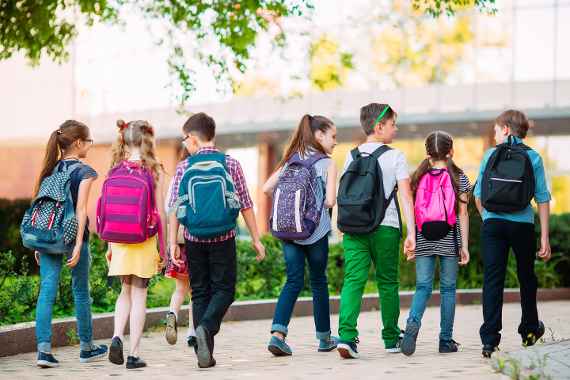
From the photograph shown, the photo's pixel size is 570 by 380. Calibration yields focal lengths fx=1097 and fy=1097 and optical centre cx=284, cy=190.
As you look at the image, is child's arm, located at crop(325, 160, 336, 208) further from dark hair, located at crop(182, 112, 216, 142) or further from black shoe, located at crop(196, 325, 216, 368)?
black shoe, located at crop(196, 325, 216, 368)

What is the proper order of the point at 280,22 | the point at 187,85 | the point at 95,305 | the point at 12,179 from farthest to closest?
the point at 12,179
the point at 280,22
the point at 187,85
the point at 95,305

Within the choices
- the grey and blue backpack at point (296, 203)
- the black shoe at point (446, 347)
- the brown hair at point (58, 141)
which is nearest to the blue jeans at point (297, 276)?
the grey and blue backpack at point (296, 203)

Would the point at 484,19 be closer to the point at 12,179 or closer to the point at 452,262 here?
the point at 12,179

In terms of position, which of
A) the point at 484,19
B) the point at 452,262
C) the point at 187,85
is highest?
the point at 484,19

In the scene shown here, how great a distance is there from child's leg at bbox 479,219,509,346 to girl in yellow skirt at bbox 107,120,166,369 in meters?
2.23

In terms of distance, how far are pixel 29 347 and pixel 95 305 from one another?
222 cm

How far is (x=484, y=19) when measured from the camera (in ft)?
104

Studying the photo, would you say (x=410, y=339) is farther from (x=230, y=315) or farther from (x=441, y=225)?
(x=230, y=315)

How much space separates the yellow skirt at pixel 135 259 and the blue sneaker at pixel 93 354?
76cm

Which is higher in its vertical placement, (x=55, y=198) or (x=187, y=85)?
(x=187, y=85)

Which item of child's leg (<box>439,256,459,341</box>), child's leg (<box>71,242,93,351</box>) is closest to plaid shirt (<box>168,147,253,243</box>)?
child's leg (<box>71,242,93,351</box>)

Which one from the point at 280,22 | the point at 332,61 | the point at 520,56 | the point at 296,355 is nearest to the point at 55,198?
the point at 296,355

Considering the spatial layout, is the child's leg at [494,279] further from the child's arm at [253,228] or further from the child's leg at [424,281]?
the child's arm at [253,228]

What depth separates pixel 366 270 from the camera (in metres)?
7.62
